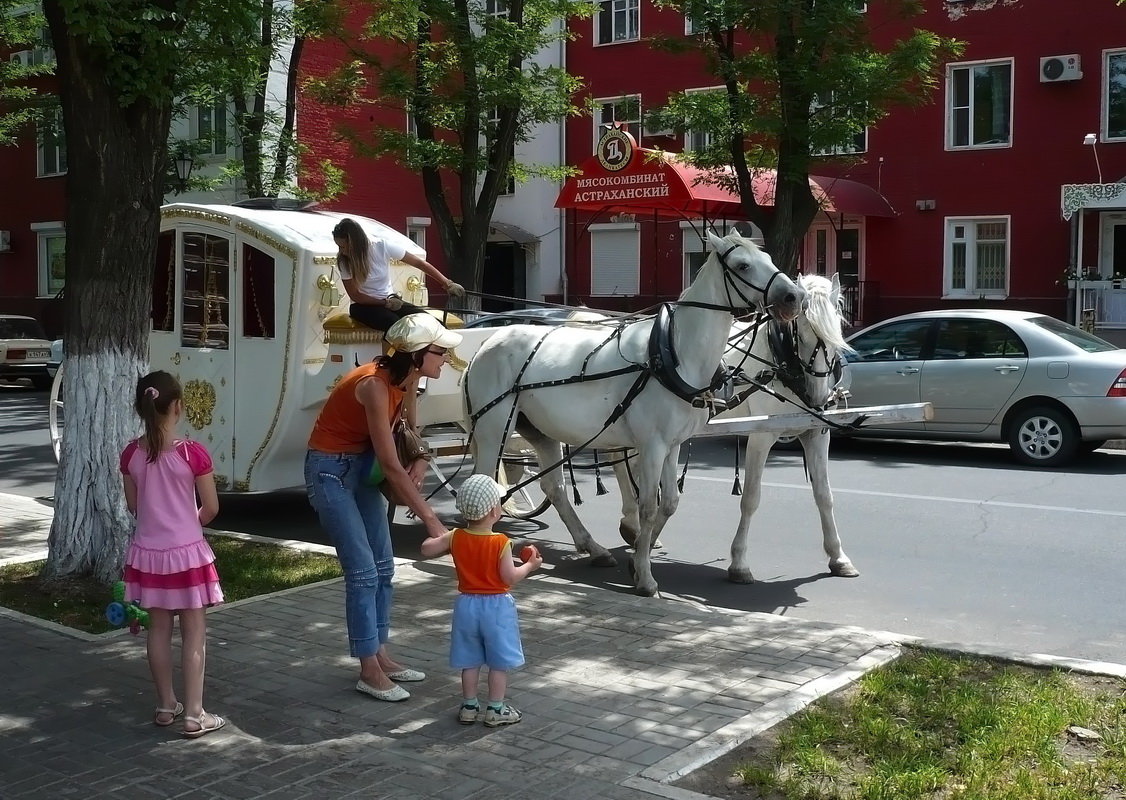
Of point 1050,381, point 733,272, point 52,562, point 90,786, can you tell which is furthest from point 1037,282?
point 90,786

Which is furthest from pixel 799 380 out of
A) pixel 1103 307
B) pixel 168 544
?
pixel 1103 307

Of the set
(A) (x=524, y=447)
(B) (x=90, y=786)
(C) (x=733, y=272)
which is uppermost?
(C) (x=733, y=272)

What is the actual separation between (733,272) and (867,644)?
2.56 metres

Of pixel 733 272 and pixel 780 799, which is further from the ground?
pixel 733 272

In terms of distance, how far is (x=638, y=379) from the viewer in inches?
326

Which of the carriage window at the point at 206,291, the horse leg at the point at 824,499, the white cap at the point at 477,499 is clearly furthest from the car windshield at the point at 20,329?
the white cap at the point at 477,499

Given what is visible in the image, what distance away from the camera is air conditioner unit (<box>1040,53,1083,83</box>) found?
84.2 feet

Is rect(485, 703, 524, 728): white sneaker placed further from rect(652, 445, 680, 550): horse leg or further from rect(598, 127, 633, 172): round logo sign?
rect(598, 127, 633, 172): round logo sign

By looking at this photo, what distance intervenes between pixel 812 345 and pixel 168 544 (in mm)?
4928

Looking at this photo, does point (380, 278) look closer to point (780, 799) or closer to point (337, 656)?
point (337, 656)

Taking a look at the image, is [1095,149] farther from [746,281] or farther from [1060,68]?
[746,281]

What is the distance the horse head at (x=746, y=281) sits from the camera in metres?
7.73

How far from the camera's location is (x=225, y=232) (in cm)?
1049

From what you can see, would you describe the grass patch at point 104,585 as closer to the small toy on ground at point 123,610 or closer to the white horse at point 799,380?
the small toy on ground at point 123,610
